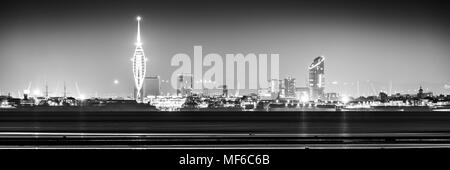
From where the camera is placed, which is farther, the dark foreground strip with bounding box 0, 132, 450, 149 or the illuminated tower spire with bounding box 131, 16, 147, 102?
the illuminated tower spire with bounding box 131, 16, 147, 102

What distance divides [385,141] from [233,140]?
7.75 m

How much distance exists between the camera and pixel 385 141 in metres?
38.4

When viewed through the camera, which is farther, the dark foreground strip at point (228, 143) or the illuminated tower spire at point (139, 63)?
the illuminated tower spire at point (139, 63)

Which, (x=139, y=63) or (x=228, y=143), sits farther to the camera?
(x=139, y=63)

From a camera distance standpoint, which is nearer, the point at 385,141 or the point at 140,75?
the point at 385,141
